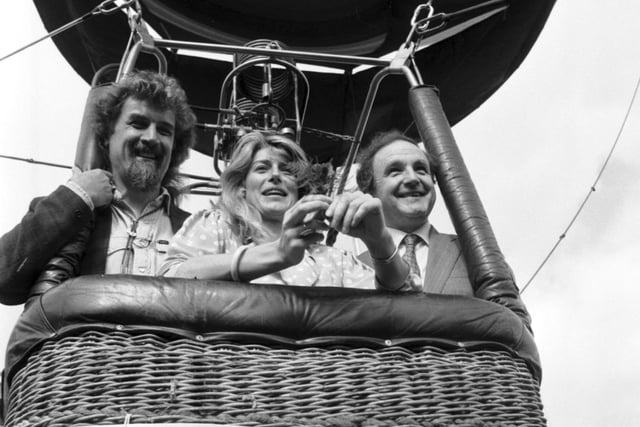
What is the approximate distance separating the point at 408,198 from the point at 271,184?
412 mm

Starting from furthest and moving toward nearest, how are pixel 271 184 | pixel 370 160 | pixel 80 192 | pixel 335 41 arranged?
pixel 335 41 → pixel 370 160 → pixel 271 184 → pixel 80 192

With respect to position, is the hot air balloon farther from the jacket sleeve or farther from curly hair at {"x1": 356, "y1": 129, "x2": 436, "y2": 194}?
curly hair at {"x1": 356, "y1": 129, "x2": 436, "y2": 194}

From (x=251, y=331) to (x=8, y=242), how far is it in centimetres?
55

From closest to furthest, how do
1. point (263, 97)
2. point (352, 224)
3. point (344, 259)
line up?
point (352, 224) → point (344, 259) → point (263, 97)

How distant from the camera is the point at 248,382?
59.9 inches

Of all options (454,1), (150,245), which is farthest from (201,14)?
(150,245)

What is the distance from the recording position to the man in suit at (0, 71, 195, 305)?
1.84 meters

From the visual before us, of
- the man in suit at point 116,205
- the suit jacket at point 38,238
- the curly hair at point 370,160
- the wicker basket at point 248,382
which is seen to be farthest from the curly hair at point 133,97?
the wicker basket at point 248,382

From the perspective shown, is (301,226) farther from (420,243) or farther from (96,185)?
(420,243)

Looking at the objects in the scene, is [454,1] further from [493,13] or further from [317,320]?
[317,320]

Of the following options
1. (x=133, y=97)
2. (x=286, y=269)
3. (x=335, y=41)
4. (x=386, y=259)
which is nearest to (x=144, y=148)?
(x=133, y=97)

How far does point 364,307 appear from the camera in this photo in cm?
163

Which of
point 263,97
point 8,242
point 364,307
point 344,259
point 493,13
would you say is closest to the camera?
point 364,307

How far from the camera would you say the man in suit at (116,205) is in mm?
1838
